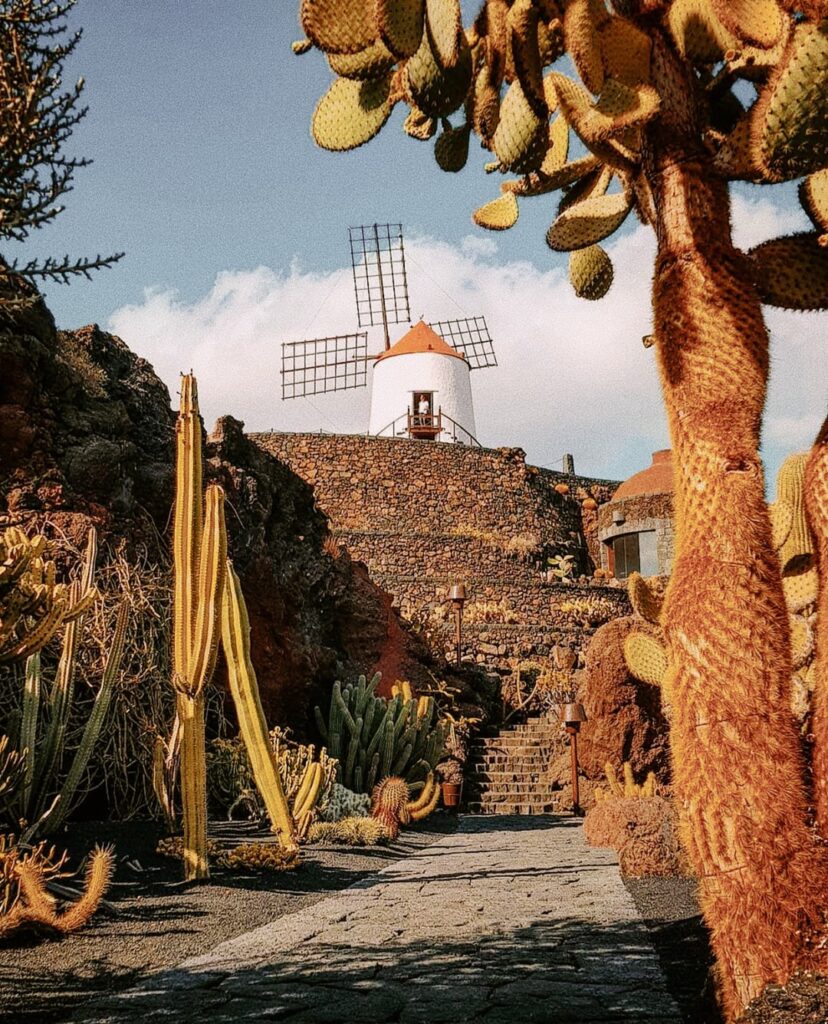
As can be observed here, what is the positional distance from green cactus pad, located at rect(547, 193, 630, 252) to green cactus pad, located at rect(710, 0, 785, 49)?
2.43 feet

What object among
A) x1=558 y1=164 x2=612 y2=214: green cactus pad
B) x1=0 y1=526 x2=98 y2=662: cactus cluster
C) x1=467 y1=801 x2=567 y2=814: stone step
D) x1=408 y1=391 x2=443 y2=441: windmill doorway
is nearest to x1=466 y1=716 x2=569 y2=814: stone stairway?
x1=467 y1=801 x2=567 y2=814: stone step

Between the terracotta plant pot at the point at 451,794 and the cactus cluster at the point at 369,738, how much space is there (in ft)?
3.37

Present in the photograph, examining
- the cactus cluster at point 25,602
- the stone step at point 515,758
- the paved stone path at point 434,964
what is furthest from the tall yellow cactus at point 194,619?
the stone step at point 515,758

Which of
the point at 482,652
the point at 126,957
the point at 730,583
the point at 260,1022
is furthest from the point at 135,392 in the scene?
the point at 482,652

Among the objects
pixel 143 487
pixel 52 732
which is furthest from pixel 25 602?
pixel 143 487

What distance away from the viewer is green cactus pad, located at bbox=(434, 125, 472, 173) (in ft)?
12.3

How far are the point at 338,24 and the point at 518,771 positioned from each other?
1185 centimetres

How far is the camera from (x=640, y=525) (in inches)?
1061

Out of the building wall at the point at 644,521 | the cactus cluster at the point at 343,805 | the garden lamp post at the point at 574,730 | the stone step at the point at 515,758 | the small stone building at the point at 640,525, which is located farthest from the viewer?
the small stone building at the point at 640,525

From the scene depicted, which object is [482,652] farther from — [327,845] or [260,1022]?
[260,1022]

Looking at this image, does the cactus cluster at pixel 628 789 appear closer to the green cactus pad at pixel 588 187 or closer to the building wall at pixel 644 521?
the green cactus pad at pixel 588 187

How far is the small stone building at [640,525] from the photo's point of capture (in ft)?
86.6

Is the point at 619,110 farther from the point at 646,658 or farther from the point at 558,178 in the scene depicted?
the point at 646,658

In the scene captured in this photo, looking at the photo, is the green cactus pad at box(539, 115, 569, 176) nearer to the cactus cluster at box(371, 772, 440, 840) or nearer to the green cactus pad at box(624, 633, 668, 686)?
the green cactus pad at box(624, 633, 668, 686)
